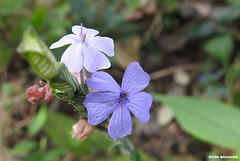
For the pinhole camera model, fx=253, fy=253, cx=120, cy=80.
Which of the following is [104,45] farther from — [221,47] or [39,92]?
[221,47]

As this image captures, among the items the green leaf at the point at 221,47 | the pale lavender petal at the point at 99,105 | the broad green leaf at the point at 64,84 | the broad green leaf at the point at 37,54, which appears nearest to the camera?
the broad green leaf at the point at 37,54

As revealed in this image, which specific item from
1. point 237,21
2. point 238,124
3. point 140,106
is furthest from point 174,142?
point 140,106

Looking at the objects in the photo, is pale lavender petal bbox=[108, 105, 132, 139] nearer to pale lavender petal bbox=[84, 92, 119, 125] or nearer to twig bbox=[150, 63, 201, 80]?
pale lavender petal bbox=[84, 92, 119, 125]

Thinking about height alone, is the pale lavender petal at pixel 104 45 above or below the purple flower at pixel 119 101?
above

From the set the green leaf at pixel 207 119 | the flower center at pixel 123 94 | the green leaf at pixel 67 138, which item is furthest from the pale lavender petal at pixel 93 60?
the green leaf at pixel 67 138

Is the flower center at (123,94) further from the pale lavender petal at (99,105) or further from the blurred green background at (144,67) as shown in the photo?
the blurred green background at (144,67)

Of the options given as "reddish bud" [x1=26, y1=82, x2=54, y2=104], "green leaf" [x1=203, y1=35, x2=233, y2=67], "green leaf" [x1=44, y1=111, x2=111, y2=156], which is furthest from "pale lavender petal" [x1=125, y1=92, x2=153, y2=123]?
"green leaf" [x1=203, y1=35, x2=233, y2=67]
